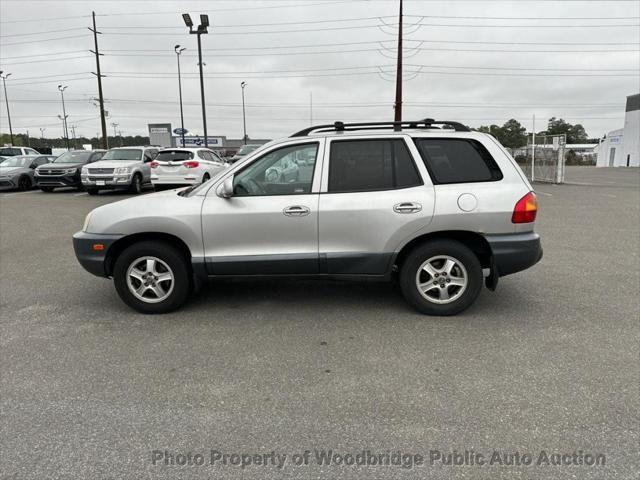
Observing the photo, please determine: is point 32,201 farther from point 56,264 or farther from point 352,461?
point 352,461

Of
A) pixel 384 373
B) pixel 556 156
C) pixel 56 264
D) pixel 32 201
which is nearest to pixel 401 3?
pixel 556 156

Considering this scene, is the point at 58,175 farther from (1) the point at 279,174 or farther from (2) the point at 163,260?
(1) the point at 279,174

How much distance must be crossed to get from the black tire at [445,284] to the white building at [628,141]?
2200 inches

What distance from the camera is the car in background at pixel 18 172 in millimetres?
18141

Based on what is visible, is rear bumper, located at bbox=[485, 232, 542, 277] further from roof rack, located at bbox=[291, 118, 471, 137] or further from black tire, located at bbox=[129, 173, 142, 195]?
black tire, located at bbox=[129, 173, 142, 195]

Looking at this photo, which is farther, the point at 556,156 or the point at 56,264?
the point at 556,156

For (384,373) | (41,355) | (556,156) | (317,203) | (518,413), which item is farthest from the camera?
(556,156)

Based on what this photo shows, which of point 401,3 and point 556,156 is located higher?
point 401,3

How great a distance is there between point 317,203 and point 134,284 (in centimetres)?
197

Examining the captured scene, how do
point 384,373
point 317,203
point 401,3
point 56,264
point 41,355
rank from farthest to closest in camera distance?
point 401,3 < point 56,264 < point 317,203 < point 41,355 < point 384,373

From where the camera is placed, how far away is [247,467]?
237cm

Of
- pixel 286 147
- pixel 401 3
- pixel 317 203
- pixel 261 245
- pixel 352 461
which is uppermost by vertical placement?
pixel 401 3

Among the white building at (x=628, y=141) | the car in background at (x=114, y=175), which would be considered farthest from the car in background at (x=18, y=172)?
the white building at (x=628, y=141)

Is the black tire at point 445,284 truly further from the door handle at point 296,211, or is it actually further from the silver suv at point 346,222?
the door handle at point 296,211
